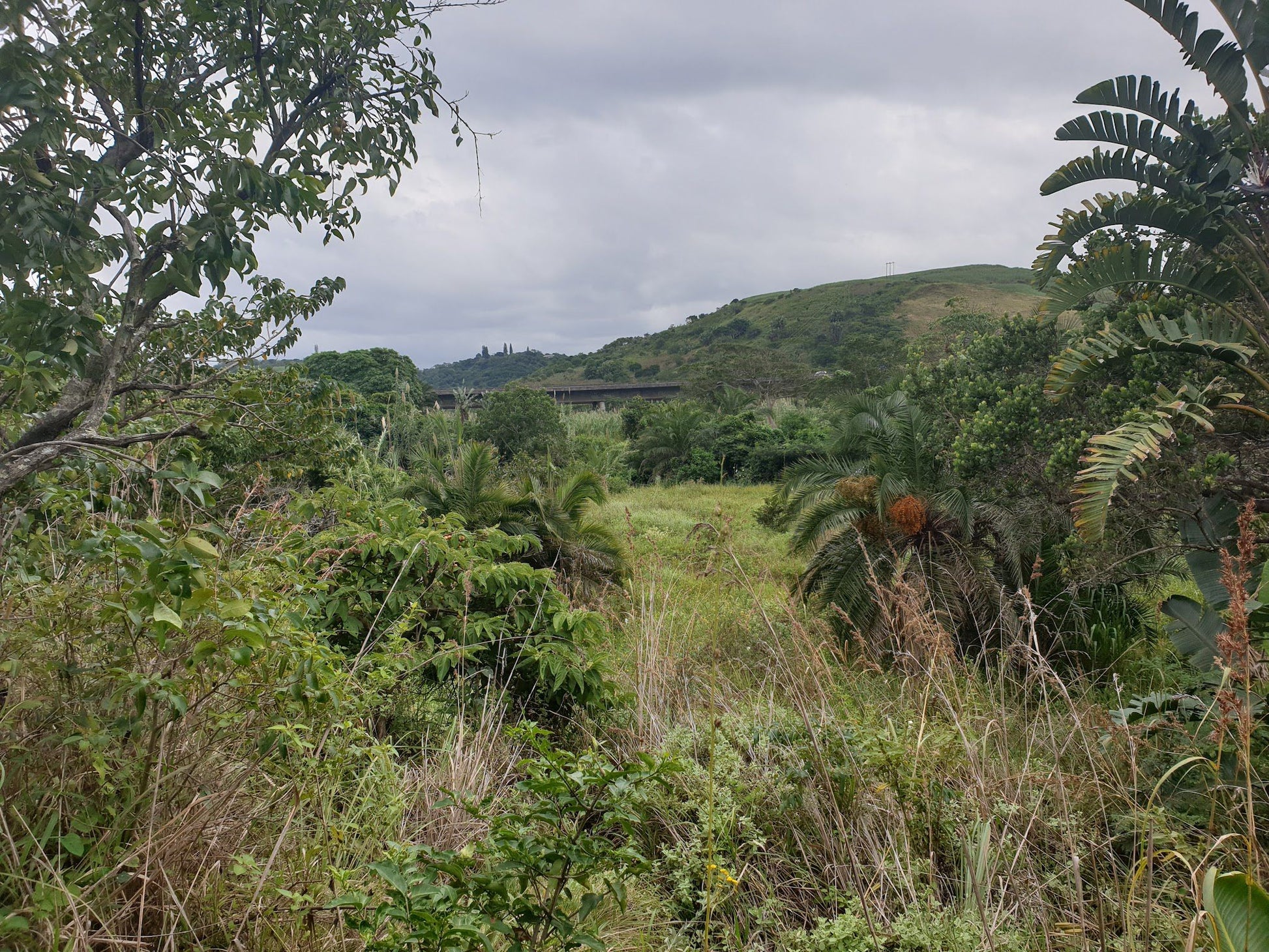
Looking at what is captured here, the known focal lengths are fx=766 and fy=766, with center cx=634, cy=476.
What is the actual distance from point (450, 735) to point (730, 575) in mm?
1661

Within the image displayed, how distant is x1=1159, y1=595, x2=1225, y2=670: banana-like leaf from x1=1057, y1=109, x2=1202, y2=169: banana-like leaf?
3.44m

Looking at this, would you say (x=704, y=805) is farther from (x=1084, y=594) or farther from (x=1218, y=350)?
(x=1084, y=594)

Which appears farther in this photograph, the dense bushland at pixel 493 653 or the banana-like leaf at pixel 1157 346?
the banana-like leaf at pixel 1157 346

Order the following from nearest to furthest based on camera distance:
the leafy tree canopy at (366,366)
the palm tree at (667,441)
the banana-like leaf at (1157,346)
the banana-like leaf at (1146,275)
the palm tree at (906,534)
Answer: the banana-like leaf at (1157,346) → the banana-like leaf at (1146,275) → the palm tree at (906,534) → the palm tree at (667,441) → the leafy tree canopy at (366,366)

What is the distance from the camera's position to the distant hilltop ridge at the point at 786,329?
55.2 metres

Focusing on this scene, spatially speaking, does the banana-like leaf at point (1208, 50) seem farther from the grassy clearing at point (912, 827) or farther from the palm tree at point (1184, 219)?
the grassy clearing at point (912, 827)

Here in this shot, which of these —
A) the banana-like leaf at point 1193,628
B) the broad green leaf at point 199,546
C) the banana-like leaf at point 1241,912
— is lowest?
the banana-like leaf at point 1193,628

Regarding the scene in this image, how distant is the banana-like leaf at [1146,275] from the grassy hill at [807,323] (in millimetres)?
34636

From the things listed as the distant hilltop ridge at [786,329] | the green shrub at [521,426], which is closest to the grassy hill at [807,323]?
the distant hilltop ridge at [786,329]

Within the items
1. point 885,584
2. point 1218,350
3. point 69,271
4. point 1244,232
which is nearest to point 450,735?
point 69,271

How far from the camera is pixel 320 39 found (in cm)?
253

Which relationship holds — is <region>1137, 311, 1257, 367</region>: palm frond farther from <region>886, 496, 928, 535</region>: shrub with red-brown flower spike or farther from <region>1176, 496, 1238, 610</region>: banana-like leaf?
<region>886, 496, 928, 535</region>: shrub with red-brown flower spike

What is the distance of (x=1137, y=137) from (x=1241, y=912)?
238 inches

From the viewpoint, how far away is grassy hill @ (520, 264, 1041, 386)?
5531 centimetres
